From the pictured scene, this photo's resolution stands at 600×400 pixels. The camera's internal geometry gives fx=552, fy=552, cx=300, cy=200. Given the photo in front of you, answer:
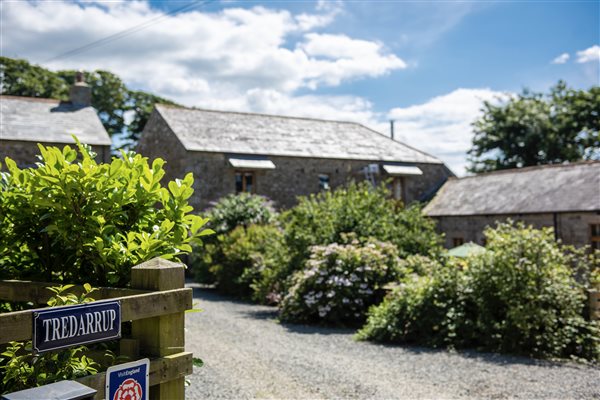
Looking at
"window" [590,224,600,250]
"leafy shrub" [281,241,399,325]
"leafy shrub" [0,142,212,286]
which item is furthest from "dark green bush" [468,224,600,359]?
"window" [590,224,600,250]

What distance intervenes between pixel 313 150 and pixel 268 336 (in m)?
16.5

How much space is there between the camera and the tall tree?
33688mm

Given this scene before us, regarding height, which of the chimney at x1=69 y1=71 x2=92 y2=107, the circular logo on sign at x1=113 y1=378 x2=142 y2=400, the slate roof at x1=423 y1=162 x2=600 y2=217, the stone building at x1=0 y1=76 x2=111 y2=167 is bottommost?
the circular logo on sign at x1=113 y1=378 x2=142 y2=400

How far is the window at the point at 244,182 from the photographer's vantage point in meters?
23.7

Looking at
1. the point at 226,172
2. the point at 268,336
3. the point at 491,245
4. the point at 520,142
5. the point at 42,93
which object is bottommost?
the point at 268,336

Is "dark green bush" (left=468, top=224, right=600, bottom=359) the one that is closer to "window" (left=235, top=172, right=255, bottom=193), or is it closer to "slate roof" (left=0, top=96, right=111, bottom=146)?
"slate roof" (left=0, top=96, right=111, bottom=146)

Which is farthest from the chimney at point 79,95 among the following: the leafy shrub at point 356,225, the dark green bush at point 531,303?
the dark green bush at point 531,303

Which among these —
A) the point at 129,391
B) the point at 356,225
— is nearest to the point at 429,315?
the point at 356,225

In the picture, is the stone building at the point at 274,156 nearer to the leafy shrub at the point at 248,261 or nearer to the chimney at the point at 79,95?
the chimney at the point at 79,95

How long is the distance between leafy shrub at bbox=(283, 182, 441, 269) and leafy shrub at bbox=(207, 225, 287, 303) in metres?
0.89

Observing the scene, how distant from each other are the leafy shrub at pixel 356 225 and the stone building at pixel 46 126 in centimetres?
913

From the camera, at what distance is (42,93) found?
36562 millimetres

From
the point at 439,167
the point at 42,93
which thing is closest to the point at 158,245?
the point at 439,167

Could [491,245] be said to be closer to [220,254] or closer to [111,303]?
[111,303]
